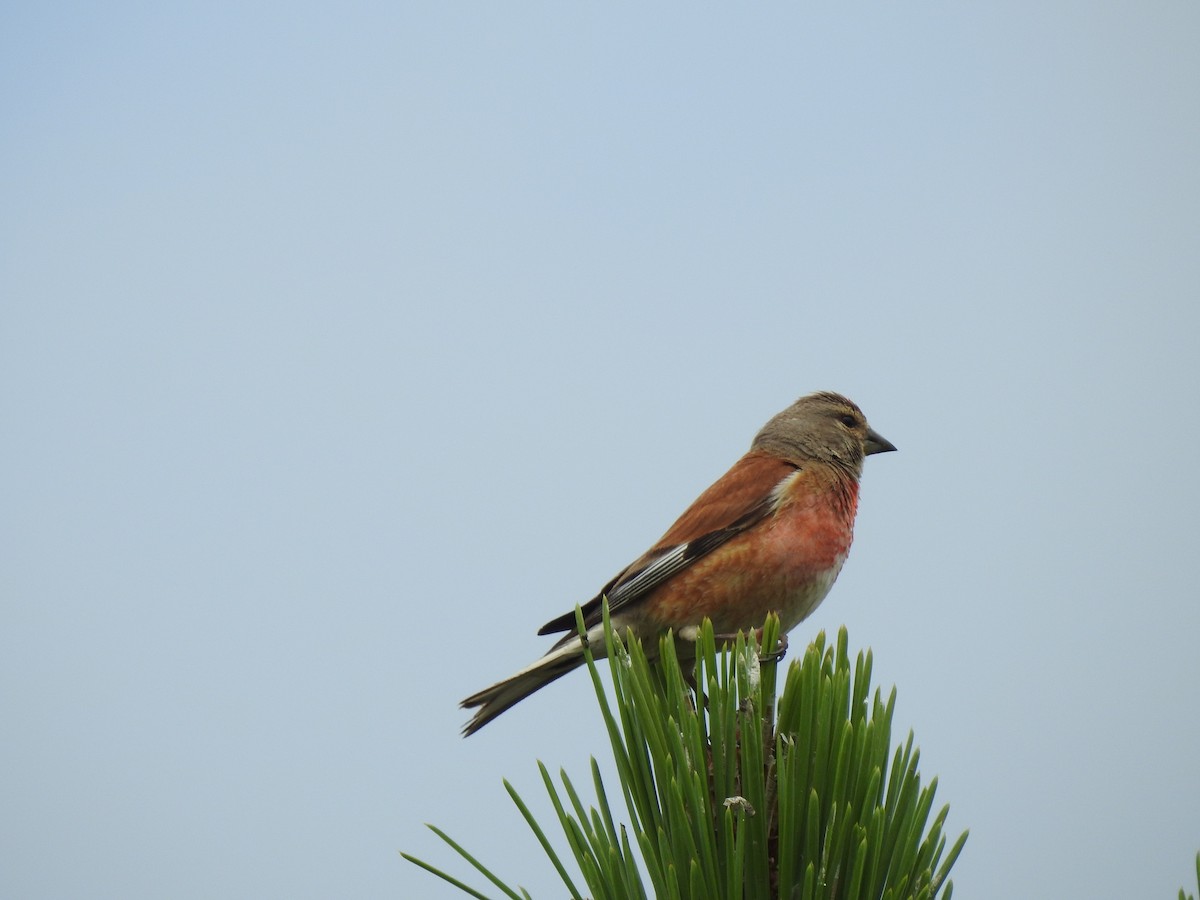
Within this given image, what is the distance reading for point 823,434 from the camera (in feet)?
15.7

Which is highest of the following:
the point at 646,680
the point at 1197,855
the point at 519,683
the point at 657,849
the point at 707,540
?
the point at 707,540

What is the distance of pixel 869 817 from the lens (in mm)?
1825

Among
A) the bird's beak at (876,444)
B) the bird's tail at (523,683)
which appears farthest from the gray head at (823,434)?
the bird's tail at (523,683)

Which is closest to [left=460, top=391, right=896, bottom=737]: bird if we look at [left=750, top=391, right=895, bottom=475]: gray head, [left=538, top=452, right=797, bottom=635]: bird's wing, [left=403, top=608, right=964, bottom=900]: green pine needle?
[left=538, top=452, right=797, bottom=635]: bird's wing

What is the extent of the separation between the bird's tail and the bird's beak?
203 cm

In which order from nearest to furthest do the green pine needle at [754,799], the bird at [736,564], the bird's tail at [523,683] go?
the green pine needle at [754,799] < the bird's tail at [523,683] < the bird at [736,564]

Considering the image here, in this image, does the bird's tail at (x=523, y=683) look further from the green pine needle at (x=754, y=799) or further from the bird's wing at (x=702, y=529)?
the green pine needle at (x=754, y=799)

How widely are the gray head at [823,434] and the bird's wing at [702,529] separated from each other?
0.50ft

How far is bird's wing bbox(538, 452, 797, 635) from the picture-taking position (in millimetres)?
3996

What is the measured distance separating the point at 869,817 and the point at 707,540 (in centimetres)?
231

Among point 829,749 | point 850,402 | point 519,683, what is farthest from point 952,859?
point 850,402

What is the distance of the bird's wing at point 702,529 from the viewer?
3996 millimetres

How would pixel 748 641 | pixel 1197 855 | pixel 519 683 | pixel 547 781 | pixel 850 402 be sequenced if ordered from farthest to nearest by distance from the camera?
pixel 850 402 → pixel 519 683 → pixel 748 641 → pixel 547 781 → pixel 1197 855

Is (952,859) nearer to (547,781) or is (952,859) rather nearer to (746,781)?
(746,781)
